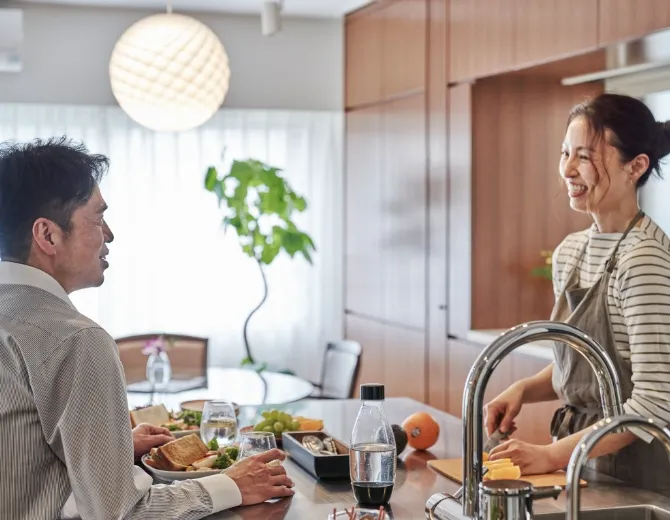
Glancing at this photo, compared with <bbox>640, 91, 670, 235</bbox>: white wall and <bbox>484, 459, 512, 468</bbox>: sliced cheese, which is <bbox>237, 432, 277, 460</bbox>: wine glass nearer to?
<bbox>484, 459, 512, 468</bbox>: sliced cheese

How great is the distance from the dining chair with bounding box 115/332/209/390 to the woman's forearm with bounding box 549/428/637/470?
2.41m

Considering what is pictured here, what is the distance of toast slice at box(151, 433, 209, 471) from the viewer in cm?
199

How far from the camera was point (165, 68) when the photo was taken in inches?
138

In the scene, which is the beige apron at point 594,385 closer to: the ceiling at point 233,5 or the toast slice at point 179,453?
the toast slice at point 179,453

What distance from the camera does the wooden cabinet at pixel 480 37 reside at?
4262 mm

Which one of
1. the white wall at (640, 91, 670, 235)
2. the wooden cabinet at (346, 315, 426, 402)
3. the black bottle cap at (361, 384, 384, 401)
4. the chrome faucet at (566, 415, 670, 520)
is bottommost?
the wooden cabinet at (346, 315, 426, 402)

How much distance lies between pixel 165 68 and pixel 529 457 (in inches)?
83.6

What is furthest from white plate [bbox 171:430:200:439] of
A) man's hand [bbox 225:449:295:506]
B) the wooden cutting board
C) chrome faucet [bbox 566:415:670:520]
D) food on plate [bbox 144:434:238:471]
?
chrome faucet [bbox 566:415:670:520]

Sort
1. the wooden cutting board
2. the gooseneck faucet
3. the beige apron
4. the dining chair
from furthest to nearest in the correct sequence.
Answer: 1. the dining chair
2. the beige apron
3. the wooden cutting board
4. the gooseneck faucet

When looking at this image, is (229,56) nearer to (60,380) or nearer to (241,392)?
(241,392)

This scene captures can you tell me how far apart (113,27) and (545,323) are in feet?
16.6

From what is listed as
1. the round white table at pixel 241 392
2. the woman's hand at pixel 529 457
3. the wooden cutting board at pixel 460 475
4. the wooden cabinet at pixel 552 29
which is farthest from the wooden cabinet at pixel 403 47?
the woman's hand at pixel 529 457

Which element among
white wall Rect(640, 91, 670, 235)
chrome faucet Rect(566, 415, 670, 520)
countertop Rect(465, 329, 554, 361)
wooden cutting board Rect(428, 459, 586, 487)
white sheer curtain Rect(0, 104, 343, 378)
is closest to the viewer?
chrome faucet Rect(566, 415, 670, 520)

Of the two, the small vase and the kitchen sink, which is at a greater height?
the kitchen sink
